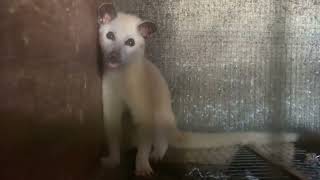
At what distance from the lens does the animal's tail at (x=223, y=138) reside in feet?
2.87

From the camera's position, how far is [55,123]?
623 millimetres

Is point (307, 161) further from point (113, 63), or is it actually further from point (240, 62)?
point (113, 63)

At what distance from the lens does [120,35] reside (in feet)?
2.97

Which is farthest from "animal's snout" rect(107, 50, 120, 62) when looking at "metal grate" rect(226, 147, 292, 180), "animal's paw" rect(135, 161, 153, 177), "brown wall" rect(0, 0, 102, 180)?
"metal grate" rect(226, 147, 292, 180)

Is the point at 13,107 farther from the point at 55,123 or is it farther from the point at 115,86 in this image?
the point at 115,86

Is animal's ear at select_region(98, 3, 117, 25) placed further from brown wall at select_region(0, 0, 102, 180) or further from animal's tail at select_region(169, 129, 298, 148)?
animal's tail at select_region(169, 129, 298, 148)

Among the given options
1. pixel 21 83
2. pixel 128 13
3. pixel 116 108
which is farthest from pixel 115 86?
pixel 21 83

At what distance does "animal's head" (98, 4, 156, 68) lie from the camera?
83 cm

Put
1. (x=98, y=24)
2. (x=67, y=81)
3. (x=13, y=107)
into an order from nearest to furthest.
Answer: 1. (x=13, y=107)
2. (x=67, y=81)
3. (x=98, y=24)

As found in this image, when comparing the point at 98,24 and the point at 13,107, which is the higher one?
the point at 98,24

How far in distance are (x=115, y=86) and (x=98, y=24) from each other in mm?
125

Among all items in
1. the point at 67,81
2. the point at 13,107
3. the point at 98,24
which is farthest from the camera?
the point at 98,24

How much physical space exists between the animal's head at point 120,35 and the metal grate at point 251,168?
30 centimetres

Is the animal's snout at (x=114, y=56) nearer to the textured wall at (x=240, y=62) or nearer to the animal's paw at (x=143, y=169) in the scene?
the textured wall at (x=240, y=62)
